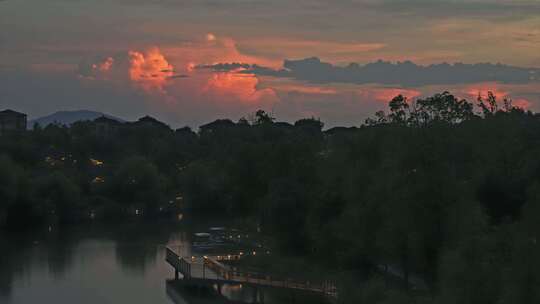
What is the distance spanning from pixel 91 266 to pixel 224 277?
8.01 metres

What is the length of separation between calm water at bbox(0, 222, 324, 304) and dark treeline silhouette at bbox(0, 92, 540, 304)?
130 inches

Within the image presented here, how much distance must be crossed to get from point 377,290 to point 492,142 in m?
16.7

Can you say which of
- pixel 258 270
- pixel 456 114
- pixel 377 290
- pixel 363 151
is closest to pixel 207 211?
pixel 456 114

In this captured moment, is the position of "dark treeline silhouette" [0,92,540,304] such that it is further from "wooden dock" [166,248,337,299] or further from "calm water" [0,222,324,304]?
"calm water" [0,222,324,304]

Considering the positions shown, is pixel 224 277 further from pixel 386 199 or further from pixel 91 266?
pixel 91 266

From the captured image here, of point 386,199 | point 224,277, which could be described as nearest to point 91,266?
point 224,277

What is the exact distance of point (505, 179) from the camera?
26.0 meters

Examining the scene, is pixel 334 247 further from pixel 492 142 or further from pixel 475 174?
pixel 492 142

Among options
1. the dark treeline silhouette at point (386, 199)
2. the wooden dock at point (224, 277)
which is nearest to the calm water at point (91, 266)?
the wooden dock at point (224, 277)

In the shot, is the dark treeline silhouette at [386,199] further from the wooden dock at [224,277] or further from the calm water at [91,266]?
the calm water at [91,266]

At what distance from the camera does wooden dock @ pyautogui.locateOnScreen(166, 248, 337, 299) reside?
22328 millimetres

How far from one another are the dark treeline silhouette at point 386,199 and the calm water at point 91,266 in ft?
10.8

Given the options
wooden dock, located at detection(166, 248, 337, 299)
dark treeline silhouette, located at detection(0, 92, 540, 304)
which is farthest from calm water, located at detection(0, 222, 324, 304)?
dark treeline silhouette, located at detection(0, 92, 540, 304)

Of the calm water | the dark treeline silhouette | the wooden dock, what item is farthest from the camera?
the calm water
